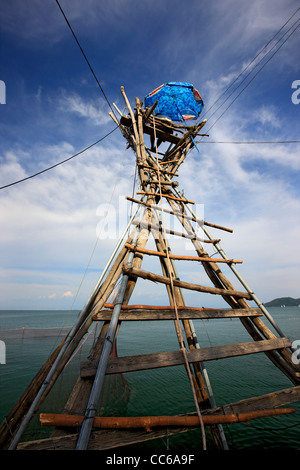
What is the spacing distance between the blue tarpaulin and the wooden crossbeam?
998 centimetres

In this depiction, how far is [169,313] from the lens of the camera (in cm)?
377

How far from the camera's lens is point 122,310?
3623 millimetres

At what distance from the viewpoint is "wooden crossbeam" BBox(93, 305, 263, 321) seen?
3.52 m

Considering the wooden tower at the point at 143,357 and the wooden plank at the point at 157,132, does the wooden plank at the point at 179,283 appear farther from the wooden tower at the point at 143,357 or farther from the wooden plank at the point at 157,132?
the wooden plank at the point at 157,132

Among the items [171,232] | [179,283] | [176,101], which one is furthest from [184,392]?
[176,101]

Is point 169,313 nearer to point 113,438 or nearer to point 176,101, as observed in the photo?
point 113,438

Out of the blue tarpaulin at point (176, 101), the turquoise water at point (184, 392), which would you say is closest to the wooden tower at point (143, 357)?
the turquoise water at point (184, 392)

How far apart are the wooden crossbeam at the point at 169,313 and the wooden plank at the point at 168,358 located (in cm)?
60

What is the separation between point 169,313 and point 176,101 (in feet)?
35.9

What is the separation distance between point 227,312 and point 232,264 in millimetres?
1418

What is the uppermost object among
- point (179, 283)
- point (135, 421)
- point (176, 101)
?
point (176, 101)

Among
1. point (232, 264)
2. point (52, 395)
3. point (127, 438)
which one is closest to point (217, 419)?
point (127, 438)

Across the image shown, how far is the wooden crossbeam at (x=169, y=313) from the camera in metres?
3.52
